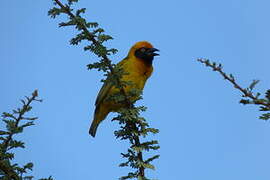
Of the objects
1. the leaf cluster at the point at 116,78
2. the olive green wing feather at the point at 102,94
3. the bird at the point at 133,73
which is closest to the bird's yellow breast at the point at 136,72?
the bird at the point at 133,73

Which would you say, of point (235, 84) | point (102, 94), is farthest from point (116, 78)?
point (102, 94)

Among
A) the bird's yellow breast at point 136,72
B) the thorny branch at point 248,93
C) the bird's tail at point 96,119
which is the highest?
the bird's yellow breast at point 136,72

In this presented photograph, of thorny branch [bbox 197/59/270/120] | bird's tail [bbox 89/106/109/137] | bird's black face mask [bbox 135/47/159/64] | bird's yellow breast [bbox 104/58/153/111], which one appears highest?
bird's black face mask [bbox 135/47/159/64]

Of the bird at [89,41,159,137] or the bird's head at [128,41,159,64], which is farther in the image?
the bird's head at [128,41,159,64]

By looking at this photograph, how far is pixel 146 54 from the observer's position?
7.69 m

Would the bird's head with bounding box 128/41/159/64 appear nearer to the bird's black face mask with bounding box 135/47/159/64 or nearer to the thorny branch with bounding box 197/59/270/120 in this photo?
the bird's black face mask with bounding box 135/47/159/64

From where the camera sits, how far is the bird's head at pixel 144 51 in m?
7.59

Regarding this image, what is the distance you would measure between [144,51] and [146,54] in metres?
0.15

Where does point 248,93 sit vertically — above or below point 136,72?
below

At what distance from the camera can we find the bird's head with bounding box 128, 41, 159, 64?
7.59 m

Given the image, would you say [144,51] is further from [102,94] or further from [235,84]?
[235,84]

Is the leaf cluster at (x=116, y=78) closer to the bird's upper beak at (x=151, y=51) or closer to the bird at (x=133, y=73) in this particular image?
the bird at (x=133, y=73)

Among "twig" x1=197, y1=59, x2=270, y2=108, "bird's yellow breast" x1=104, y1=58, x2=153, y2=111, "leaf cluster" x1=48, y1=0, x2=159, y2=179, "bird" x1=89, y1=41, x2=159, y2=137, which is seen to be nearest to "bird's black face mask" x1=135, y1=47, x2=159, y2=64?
"bird" x1=89, y1=41, x2=159, y2=137

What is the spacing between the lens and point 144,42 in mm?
8047
